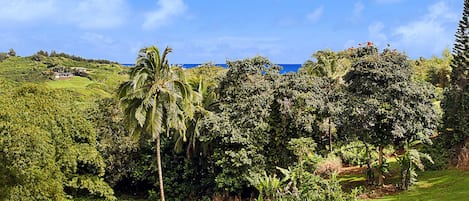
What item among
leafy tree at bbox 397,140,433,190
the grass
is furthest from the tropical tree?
the grass

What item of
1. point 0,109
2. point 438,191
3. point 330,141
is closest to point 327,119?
point 330,141

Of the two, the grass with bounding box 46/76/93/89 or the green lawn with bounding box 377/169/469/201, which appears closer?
the green lawn with bounding box 377/169/469/201

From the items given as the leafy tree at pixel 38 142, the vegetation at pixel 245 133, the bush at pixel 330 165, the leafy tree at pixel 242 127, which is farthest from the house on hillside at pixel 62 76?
the bush at pixel 330 165

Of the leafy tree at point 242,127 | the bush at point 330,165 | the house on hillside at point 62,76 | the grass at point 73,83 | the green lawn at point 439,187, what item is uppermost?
the house on hillside at point 62,76

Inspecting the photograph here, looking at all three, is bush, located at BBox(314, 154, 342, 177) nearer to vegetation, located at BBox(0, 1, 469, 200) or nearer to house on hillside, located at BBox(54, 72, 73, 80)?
vegetation, located at BBox(0, 1, 469, 200)

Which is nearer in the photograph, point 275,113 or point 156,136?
point 156,136

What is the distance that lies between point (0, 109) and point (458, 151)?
731 inches

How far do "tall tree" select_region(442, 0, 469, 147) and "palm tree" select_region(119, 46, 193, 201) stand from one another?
12.1m

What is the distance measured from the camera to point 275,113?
21.2m

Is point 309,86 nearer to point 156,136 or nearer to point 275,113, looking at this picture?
point 275,113

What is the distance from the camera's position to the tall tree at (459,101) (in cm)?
1967

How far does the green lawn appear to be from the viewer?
1470 cm

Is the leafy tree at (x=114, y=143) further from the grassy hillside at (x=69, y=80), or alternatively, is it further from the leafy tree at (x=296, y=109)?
the grassy hillside at (x=69, y=80)

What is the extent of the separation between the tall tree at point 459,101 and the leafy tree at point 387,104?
3284 mm
